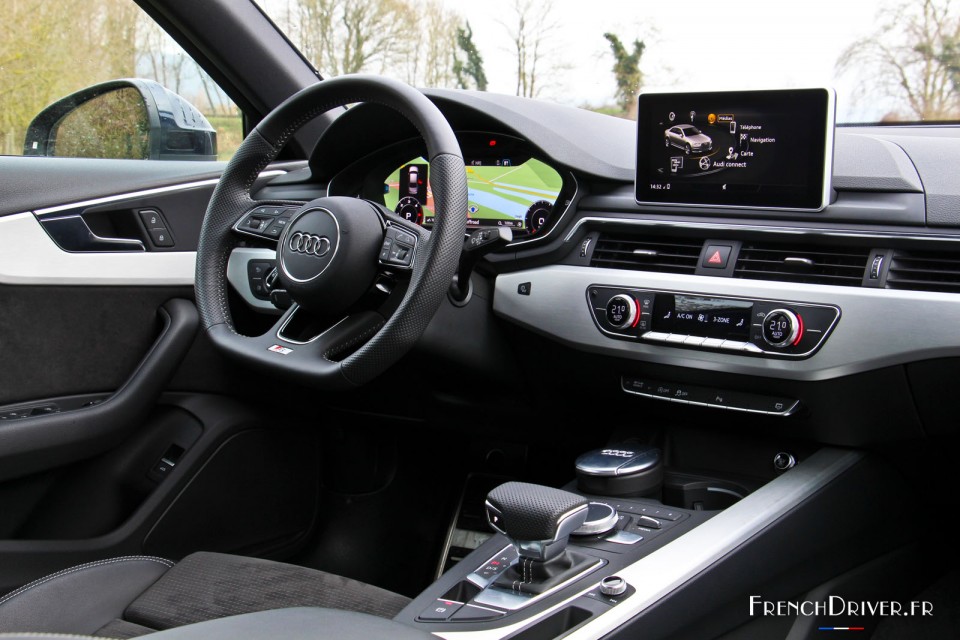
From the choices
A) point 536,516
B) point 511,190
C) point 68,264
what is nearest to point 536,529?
point 536,516

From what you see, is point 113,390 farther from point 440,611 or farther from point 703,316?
point 703,316

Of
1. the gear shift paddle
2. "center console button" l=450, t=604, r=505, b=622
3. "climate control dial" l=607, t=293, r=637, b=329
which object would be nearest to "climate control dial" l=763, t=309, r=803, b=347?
"climate control dial" l=607, t=293, r=637, b=329

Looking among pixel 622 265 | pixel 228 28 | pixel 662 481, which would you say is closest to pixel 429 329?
pixel 622 265

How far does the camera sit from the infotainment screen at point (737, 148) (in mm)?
1574

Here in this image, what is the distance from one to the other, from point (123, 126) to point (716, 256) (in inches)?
59.3

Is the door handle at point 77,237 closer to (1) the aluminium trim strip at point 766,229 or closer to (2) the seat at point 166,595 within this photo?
(2) the seat at point 166,595

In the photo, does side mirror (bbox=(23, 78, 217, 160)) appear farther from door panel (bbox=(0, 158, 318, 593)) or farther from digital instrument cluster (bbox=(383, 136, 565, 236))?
digital instrument cluster (bbox=(383, 136, 565, 236))

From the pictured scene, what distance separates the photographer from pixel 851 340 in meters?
1.55

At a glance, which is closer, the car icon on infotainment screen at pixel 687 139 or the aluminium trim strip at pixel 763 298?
the aluminium trim strip at pixel 763 298

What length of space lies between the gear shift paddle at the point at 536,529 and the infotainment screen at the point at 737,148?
0.66m

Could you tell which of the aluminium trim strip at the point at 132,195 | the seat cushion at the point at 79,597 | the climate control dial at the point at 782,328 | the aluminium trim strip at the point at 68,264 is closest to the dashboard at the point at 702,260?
the climate control dial at the point at 782,328

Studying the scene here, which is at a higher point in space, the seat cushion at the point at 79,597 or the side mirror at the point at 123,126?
the side mirror at the point at 123,126

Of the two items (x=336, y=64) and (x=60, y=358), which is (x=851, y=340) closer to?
(x=336, y=64)

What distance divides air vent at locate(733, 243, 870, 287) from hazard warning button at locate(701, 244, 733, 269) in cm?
3
